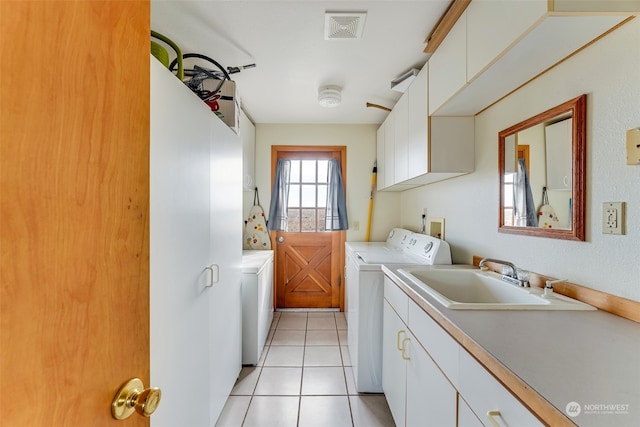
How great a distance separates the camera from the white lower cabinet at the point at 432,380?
67cm

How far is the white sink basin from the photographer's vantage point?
0.98 metres

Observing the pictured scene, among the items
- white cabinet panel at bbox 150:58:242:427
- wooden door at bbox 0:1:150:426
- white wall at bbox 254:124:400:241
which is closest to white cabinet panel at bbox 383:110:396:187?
white wall at bbox 254:124:400:241

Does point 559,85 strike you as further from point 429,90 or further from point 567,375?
point 567,375

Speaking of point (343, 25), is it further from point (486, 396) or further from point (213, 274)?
point (486, 396)

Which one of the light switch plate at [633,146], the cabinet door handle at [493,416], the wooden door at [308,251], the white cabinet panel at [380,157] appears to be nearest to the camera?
the cabinet door handle at [493,416]

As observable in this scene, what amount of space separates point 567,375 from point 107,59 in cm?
113

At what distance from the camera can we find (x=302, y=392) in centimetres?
190

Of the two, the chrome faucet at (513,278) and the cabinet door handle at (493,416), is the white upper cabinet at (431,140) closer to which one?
the chrome faucet at (513,278)

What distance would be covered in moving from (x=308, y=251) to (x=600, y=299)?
2687mm

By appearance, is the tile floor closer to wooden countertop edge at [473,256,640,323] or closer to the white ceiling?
wooden countertop edge at [473,256,640,323]

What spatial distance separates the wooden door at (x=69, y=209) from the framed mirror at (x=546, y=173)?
1.47m

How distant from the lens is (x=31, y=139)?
371 mm

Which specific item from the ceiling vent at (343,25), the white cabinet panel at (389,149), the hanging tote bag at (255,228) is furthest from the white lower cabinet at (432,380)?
the hanging tote bag at (255,228)

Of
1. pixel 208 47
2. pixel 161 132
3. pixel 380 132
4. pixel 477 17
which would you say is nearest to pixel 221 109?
pixel 208 47
